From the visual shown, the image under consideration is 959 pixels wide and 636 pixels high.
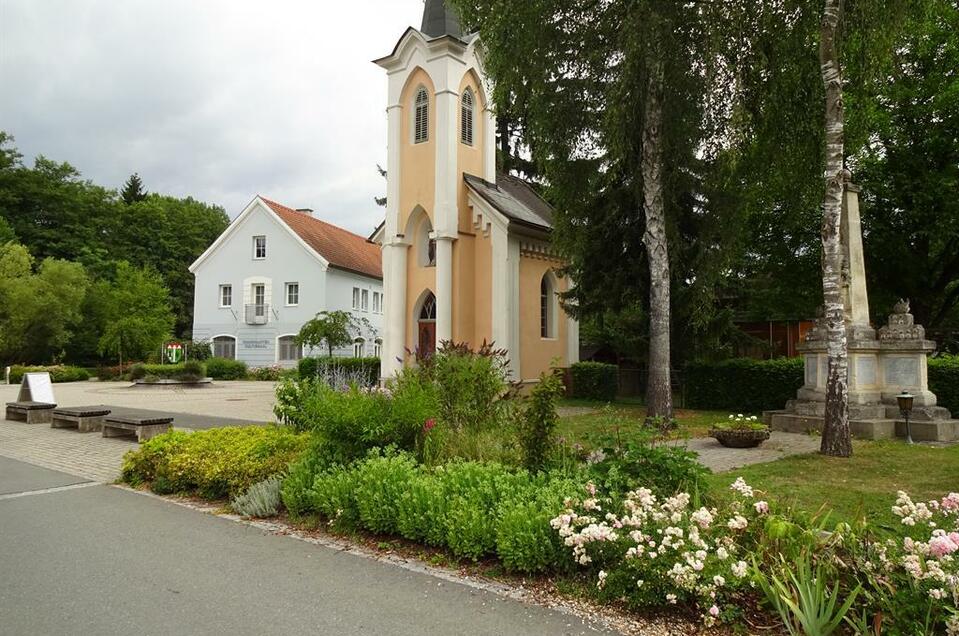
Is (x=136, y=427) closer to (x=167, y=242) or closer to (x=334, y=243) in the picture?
(x=334, y=243)

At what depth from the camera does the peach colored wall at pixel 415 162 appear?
73.4 feet

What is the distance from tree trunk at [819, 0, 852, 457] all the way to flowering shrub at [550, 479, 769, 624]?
6.31 m

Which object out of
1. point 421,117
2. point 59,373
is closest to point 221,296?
point 59,373

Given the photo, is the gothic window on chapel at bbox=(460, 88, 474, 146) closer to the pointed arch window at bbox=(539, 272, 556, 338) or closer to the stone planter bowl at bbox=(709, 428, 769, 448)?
the pointed arch window at bbox=(539, 272, 556, 338)

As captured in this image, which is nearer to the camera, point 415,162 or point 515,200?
point 415,162

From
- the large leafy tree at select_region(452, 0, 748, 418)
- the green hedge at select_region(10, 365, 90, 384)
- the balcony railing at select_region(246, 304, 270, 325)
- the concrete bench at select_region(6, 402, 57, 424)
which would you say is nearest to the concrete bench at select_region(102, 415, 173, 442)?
the concrete bench at select_region(6, 402, 57, 424)

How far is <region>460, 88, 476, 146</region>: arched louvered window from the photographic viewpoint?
22.8m

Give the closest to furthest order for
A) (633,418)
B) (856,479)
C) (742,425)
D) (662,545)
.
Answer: (662,545), (856,479), (742,425), (633,418)

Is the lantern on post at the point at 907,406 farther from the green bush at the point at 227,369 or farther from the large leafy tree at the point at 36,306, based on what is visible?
the large leafy tree at the point at 36,306

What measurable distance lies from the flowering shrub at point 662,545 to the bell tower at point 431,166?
670 inches

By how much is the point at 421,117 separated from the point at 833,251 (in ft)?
52.6

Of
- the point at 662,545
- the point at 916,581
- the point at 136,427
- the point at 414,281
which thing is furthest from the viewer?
the point at 414,281

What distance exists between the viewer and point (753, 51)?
512 inches

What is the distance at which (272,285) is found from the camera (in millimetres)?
39031
